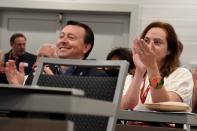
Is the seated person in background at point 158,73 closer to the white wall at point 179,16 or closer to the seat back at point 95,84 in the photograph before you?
the seat back at point 95,84

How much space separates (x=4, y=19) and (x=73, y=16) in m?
0.89

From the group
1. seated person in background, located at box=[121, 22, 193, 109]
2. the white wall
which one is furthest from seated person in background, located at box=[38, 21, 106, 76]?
the white wall

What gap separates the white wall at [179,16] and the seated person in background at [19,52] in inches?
53.3

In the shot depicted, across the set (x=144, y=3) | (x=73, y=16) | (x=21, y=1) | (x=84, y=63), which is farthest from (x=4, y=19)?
(x=84, y=63)

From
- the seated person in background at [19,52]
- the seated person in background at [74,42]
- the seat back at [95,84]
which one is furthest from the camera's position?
the seated person in background at [19,52]

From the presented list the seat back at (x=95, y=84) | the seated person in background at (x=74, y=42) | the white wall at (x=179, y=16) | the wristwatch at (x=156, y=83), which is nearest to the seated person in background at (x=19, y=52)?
the white wall at (x=179, y=16)

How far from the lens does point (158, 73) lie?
212 centimetres

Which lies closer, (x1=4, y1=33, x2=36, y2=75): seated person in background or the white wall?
the white wall

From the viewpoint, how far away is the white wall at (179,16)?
496 cm

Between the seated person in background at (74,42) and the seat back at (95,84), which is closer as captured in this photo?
the seat back at (95,84)

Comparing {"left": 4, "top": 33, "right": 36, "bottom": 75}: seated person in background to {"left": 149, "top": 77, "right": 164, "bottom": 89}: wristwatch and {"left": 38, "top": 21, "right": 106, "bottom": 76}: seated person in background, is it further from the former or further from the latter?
{"left": 149, "top": 77, "right": 164, "bottom": 89}: wristwatch

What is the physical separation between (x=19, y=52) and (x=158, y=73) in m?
3.43

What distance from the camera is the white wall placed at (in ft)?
16.3

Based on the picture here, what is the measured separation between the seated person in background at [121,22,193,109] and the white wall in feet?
8.10
